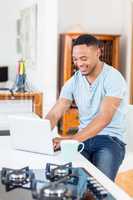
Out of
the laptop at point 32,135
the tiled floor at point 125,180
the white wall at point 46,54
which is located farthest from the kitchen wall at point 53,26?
the laptop at point 32,135

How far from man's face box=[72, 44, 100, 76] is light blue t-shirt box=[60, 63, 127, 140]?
101 millimetres

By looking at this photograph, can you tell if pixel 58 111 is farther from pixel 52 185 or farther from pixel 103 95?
pixel 52 185

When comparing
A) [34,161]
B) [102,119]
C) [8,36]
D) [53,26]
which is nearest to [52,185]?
[34,161]

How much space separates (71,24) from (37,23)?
3.66 ft

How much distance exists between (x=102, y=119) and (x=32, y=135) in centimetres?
41

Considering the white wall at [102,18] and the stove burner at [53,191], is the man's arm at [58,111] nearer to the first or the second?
the stove burner at [53,191]

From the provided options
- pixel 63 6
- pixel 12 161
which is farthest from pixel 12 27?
pixel 12 161

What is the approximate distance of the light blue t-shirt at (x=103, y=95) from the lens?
2.28 meters

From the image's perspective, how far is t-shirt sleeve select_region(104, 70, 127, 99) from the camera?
2.26 m

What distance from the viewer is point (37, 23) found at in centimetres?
526

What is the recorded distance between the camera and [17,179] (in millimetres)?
1432

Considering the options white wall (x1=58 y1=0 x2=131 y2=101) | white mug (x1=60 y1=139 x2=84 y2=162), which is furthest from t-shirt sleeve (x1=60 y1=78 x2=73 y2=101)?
white wall (x1=58 y1=0 x2=131 y2=101)

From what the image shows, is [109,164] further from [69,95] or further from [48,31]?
[48,31]

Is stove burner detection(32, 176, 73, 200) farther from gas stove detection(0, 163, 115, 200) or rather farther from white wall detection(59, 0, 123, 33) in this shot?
white wall detection(59, 0, 123, 33)
